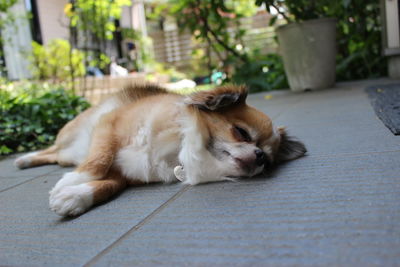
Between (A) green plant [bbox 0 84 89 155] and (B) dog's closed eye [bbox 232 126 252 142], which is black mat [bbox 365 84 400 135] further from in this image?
(A) green plant [bbox 0 84 89 155]

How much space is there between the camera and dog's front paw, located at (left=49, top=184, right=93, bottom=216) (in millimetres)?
1725

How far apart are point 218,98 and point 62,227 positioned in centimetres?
111

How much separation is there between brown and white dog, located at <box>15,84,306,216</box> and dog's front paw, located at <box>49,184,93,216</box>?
0.04 ft

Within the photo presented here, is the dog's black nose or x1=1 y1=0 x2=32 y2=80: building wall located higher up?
x1=1 y1=0 x2=32 y2=80: building wall

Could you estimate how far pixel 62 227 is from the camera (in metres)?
1.60

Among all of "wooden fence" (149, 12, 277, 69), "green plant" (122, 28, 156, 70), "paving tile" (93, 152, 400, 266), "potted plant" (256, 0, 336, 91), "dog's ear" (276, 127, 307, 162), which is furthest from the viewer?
"wooden fence" (149, 12, 277, 69)

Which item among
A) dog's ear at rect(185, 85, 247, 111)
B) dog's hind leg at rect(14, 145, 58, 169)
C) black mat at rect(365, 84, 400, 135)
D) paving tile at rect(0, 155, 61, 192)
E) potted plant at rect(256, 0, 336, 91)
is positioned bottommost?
paving tile at rect(0, 155, 61, 192)

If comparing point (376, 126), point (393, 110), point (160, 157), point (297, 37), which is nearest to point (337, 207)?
point (160, 157)

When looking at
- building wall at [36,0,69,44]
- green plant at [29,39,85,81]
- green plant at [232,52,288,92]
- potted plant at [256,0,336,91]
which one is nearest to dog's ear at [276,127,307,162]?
potted plant at [256,0,336,91]

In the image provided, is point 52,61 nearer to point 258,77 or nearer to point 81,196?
point 258,77

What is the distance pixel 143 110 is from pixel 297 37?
4553mm

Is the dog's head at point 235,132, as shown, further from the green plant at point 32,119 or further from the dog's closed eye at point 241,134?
the green plant at point 32,119

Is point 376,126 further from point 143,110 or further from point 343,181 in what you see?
point 143,110

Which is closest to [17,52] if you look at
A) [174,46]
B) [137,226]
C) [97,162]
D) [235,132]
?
[97,162]
